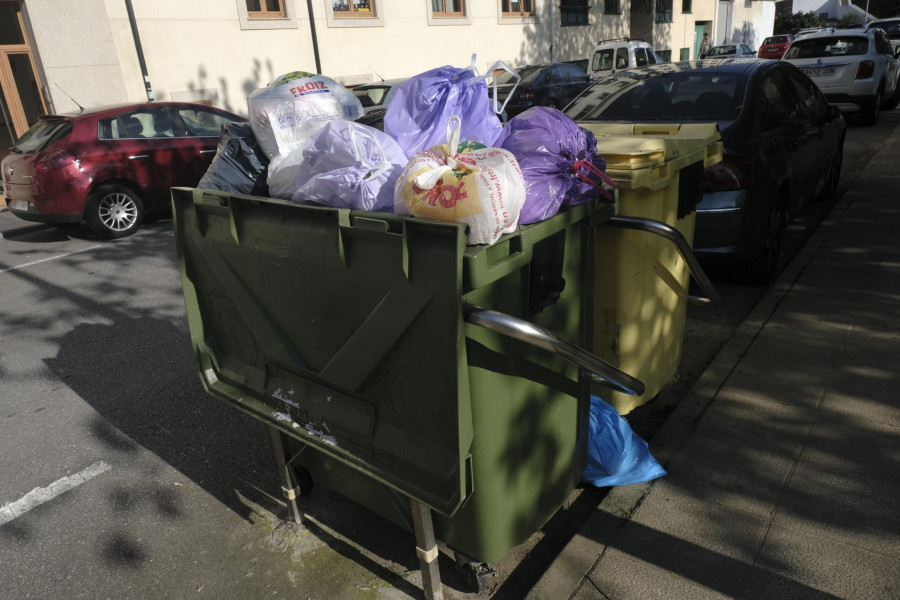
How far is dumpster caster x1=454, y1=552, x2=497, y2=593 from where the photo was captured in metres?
2.39

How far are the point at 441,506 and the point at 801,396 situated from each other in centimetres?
236

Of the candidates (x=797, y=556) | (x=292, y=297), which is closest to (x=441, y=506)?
(x=292, y=297)

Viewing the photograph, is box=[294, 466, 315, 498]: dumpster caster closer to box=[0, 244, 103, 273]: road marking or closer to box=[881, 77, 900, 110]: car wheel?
box=[0, 244, 103, 273]: road marking

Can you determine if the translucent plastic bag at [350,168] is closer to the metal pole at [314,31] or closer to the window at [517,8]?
the metal pole at [314,31]

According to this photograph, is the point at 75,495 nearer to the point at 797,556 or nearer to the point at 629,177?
the point at 629,177

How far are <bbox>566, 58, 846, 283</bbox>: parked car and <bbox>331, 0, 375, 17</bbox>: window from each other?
40.9 feet

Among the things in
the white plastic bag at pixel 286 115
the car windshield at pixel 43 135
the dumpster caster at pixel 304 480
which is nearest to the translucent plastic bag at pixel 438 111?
the white plastic bag at pixel 286 115

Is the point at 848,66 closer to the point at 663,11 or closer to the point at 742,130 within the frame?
the point at 742,130

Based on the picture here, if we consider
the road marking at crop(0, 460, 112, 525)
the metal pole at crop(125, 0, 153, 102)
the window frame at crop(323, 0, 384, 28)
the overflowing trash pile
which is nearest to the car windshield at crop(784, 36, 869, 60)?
the window frame at crop(323, 0, 384, 28)

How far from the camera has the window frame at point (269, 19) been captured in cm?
1458

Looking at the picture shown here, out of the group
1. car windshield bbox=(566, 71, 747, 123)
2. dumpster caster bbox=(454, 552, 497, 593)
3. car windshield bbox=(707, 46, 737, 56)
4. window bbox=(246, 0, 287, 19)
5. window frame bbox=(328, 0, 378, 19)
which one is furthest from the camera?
car windshield bbox=(707, 46, 737, 56)

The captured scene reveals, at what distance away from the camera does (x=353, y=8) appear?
54.7 ft

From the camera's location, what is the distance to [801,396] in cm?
346

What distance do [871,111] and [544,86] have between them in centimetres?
651
